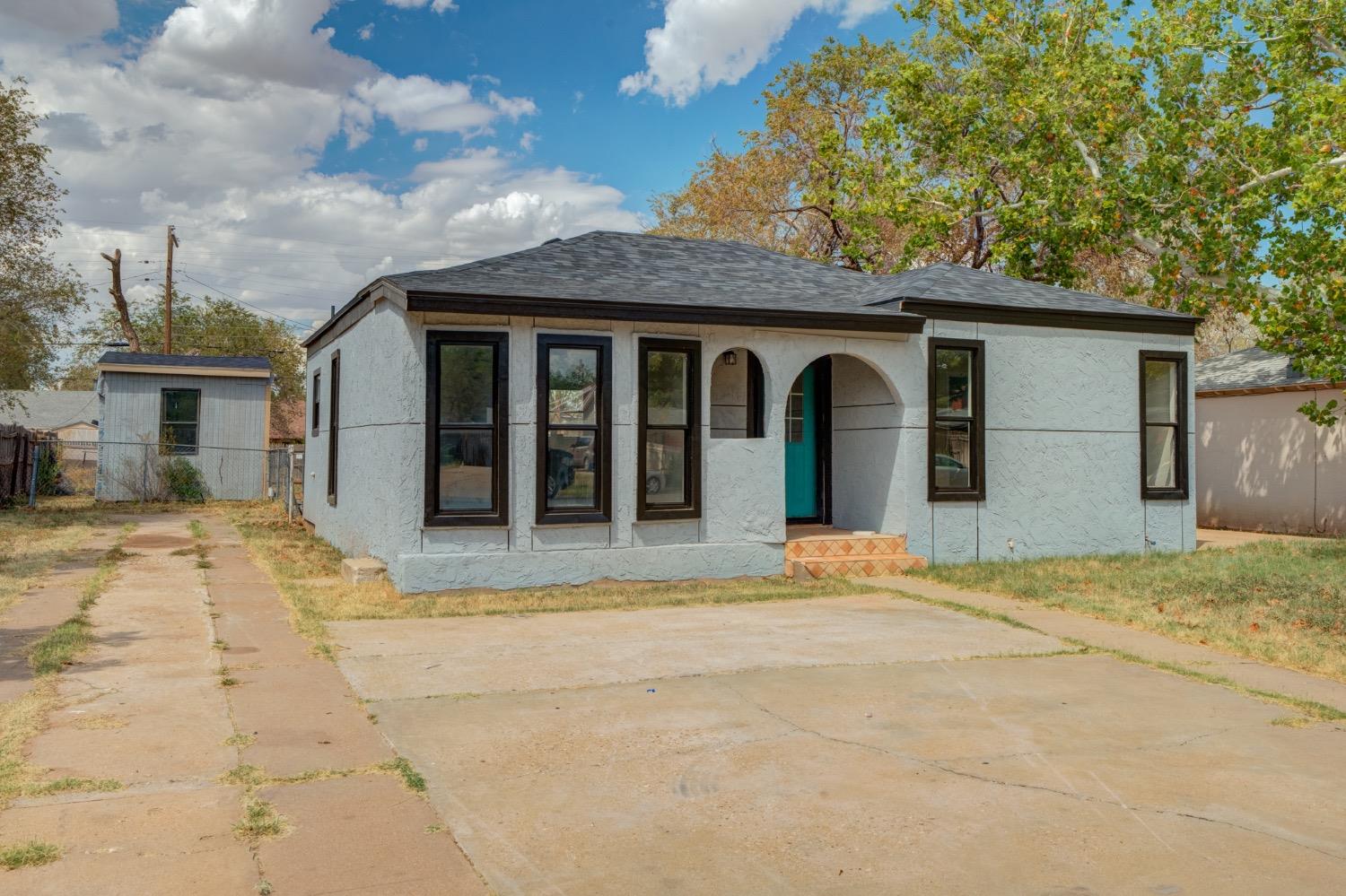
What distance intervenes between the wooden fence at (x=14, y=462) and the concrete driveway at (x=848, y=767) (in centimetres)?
1551

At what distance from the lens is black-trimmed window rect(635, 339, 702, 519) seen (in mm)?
10469

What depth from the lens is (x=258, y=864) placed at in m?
3.60

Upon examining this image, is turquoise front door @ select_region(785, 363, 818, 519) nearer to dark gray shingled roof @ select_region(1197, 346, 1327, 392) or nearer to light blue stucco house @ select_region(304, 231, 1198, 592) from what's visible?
light blue stucco house @ select_region(304, 231, 1198, 592)

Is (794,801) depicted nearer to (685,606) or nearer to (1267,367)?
(685,606)

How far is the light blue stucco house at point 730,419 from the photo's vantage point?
385 inches

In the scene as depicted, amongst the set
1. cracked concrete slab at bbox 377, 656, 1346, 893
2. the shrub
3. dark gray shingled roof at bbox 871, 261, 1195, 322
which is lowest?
cracked concrete slab at bbox 377, 656, 1346, 893

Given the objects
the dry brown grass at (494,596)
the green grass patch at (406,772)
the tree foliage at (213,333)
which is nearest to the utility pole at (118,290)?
the tree foliage at (213,333)

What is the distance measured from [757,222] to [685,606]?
2248 cm

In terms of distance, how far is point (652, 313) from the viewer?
400 inches

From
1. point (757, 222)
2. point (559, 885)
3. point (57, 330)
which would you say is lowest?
point (559, 885)

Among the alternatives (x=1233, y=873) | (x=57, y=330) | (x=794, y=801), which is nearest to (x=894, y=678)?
(x=794, y=801)

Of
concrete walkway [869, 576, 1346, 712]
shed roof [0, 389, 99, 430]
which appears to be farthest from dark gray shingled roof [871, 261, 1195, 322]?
shed roof [0, 389, 99, 430]

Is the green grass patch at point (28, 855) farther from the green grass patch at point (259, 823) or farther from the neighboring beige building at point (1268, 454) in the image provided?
the neighboring beige building at point (1268, 454)

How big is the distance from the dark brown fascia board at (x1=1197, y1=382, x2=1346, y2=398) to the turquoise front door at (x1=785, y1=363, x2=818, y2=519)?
26.6 ft
